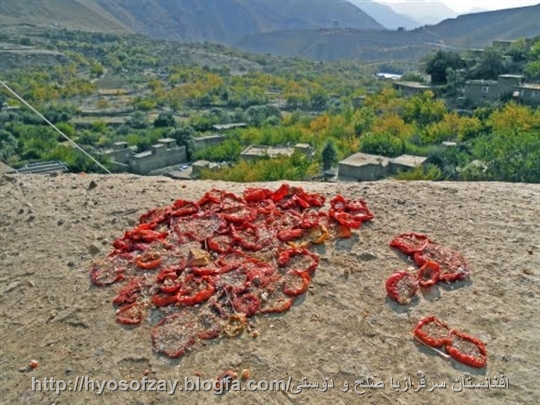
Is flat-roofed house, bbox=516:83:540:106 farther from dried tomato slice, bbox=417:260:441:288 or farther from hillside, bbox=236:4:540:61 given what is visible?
hillside, bbox=236:4:540:61

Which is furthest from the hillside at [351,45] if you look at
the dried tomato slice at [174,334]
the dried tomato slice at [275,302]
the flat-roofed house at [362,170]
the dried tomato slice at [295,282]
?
the dried tomato slice at [174,334]

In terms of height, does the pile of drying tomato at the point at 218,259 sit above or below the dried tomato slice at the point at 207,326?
above

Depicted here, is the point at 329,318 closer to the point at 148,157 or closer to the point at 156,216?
the point at 156,216

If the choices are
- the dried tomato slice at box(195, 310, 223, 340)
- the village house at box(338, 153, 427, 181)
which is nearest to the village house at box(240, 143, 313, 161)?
the village house at box(338, 153, 427, 181)

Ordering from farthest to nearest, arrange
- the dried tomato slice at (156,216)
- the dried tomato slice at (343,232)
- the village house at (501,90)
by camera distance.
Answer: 1. the village house at (501,90)
2. the dried tomato slice at (156,216)
3. the dried tomato slice at (343,232)

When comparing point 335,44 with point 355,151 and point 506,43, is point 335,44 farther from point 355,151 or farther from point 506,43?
point 355,151

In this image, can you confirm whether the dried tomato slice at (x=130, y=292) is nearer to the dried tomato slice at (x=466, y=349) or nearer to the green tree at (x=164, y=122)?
the dried tomato slice at (x=466, y=349)
